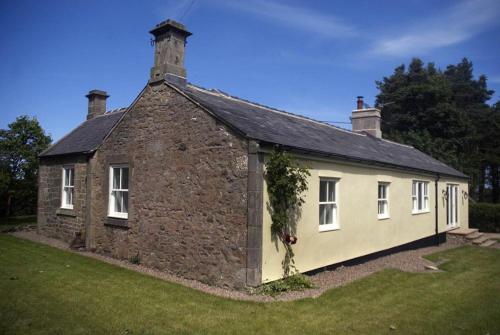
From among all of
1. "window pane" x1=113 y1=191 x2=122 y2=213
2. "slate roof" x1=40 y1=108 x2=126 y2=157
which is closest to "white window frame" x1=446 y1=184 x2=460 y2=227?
"window pane" x1=113 y1=191 x2=122 y2=213

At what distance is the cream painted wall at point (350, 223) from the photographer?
9.58 meters

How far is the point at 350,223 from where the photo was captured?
11.7 m

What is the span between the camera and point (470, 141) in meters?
38.8

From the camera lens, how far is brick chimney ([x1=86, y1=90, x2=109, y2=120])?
66.2 ft

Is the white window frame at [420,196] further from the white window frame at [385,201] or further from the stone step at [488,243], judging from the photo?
the stone step at [488,243]

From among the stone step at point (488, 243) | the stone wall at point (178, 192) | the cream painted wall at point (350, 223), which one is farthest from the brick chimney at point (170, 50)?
the stone step at point (488, 243)

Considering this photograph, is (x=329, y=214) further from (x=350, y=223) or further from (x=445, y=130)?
(x=445, y=130)

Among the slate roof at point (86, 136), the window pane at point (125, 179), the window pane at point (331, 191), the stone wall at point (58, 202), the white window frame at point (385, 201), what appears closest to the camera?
the window pane at point (331, 191)

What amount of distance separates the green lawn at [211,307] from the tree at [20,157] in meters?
14.7

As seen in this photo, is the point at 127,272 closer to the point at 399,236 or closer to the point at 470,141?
the point at 399,236

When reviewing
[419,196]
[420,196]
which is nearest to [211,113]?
[419,196]

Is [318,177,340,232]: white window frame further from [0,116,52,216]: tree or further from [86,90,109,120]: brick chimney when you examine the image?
[0,116,52,216]: tree

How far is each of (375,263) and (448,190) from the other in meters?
10.2

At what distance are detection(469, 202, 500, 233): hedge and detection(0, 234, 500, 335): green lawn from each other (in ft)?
53.7
